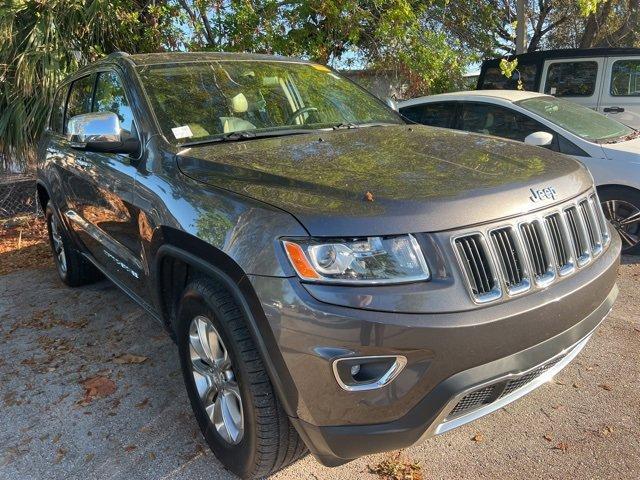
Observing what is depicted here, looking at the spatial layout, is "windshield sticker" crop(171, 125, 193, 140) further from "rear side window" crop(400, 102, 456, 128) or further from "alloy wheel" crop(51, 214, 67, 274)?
"rear side window" crop(400, 102, 456, 128)

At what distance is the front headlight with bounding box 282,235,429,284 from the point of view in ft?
6.16

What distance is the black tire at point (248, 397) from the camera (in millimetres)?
2062

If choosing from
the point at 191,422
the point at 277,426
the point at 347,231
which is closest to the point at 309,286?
the point at 347,231

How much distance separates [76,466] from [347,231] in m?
1.81

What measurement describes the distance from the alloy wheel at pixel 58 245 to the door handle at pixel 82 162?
3.81ft

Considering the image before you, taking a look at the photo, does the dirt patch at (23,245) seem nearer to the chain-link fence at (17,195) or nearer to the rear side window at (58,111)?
the chain-link fence at (17,195)

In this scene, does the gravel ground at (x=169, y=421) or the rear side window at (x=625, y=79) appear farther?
the rear side window at (x=625, y=79)

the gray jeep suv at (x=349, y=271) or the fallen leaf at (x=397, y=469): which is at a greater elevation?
the gray jeep suv at (x=349, y=271)

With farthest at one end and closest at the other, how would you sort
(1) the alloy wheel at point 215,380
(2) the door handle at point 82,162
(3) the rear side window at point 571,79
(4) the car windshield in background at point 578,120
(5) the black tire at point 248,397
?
1. (3) the rear side window at point 571,79
2. (4) the car windshield in background at point 578,120
3. (2) the door handle at point 82,162
4. (1) the alloy wheel at point 215,380
5. (5) the black tire at point 248,397

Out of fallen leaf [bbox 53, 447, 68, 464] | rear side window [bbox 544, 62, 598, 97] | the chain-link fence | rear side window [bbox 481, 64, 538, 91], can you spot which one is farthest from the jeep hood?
rear side window [bbox 481, 64, 538, 91]

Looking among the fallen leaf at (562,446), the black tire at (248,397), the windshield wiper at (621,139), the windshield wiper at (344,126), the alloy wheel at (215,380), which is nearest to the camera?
the black tire at (248,397)

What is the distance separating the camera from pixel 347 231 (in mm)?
1889

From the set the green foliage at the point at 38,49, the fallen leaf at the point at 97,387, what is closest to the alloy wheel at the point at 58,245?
the fallen leaf at the point at 97,387

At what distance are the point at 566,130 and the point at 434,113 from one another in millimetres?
1509
